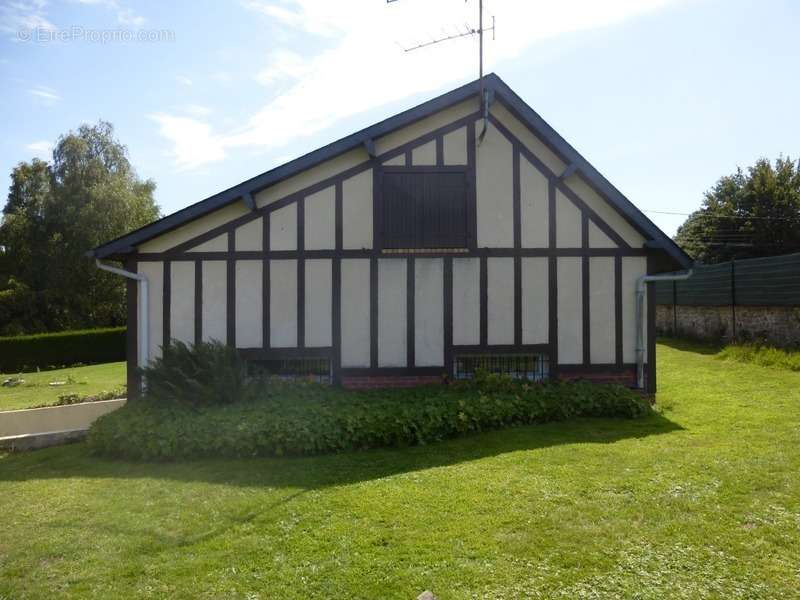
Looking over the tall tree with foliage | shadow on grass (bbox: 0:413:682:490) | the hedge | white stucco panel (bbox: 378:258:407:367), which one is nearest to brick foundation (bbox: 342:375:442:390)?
white stucco panel (bbox: 378:258:407:367)

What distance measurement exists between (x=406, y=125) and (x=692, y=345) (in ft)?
43.0

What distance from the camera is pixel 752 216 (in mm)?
28594

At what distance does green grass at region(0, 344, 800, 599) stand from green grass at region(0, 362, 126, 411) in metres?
6.47

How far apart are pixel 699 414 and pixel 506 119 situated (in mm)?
5717

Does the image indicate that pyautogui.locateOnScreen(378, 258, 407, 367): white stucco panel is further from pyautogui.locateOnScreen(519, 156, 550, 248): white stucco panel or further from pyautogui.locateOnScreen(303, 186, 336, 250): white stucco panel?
pyautogui.locateOnScreen(519, 156, 550, 248): white stucco panel

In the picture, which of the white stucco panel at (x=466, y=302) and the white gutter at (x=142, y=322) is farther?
the white stucco panel at (x=466, y=302)

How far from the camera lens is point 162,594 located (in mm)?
3459

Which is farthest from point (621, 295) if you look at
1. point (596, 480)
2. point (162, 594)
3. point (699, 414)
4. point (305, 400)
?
point (162, 594)

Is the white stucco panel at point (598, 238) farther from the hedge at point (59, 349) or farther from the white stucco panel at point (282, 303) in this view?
the hedge at point (59, 349)

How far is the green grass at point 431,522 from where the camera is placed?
11.6ft

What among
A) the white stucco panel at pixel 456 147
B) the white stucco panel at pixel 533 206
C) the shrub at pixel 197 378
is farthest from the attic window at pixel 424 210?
the shrub at pixel 197 378

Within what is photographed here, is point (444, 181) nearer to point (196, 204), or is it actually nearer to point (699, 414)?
point (196, 204)

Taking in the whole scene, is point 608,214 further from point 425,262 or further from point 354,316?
point 354,316

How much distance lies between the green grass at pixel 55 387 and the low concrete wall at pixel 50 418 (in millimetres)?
2415
